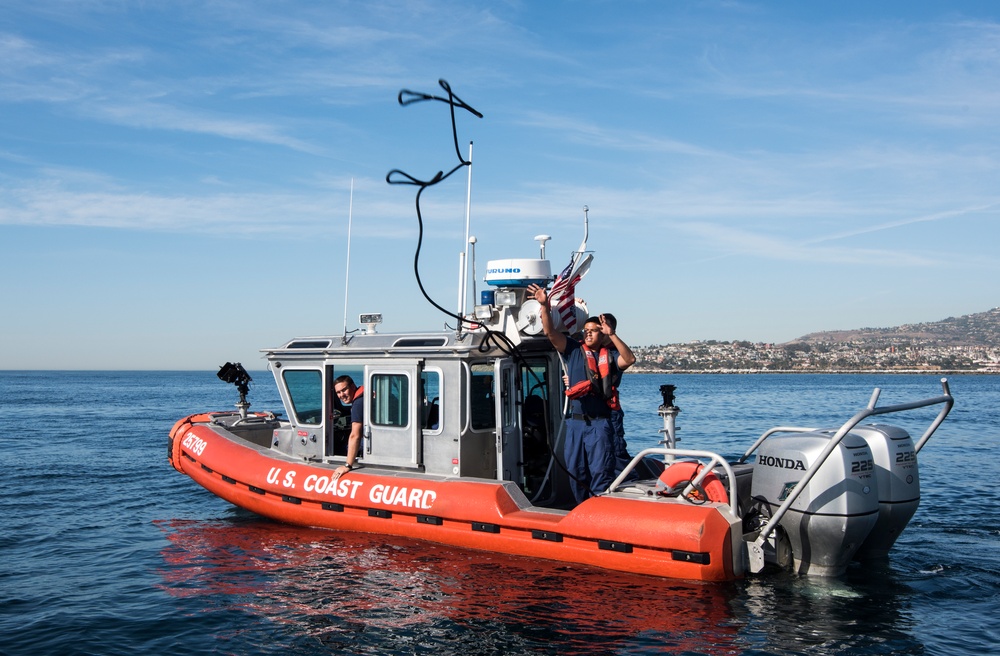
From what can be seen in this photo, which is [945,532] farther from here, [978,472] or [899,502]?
[978,472]

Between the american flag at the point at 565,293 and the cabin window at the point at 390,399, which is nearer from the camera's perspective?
the american flag at the point at 565,293

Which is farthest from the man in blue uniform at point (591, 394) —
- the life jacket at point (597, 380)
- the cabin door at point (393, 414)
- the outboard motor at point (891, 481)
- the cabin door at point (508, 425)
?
the outboard motor at point (891, 481)

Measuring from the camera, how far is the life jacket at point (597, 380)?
7.54 metres

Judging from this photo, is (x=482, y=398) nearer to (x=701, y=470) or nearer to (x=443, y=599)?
(x=443, y=599)

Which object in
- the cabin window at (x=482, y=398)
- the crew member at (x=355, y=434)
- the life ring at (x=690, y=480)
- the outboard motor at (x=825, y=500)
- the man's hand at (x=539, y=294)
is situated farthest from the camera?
the crew member at (x=355, y=434)

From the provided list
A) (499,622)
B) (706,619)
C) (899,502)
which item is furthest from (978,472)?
(499,622)

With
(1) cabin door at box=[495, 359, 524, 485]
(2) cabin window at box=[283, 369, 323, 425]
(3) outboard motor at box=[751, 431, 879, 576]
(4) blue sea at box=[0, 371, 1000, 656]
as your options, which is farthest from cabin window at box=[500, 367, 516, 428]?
(3) outboard motor at box=[751, 431, 879, 576]

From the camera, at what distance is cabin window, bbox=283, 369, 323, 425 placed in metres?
9.53

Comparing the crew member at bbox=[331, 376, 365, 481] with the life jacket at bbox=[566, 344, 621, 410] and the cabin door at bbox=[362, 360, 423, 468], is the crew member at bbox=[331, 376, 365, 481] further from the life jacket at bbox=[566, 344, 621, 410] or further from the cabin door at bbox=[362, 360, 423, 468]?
the life jacket at bbox=[566, 344, 621, 410]

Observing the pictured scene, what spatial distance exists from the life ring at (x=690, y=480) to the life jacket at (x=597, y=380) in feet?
2.69

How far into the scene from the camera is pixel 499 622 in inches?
249

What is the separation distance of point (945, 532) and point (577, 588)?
5065 millimetres

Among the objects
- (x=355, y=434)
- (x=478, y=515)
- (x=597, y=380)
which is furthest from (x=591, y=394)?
(x=355, y=434)

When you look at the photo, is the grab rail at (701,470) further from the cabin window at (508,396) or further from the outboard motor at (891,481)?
the cabin window at (508,396)
